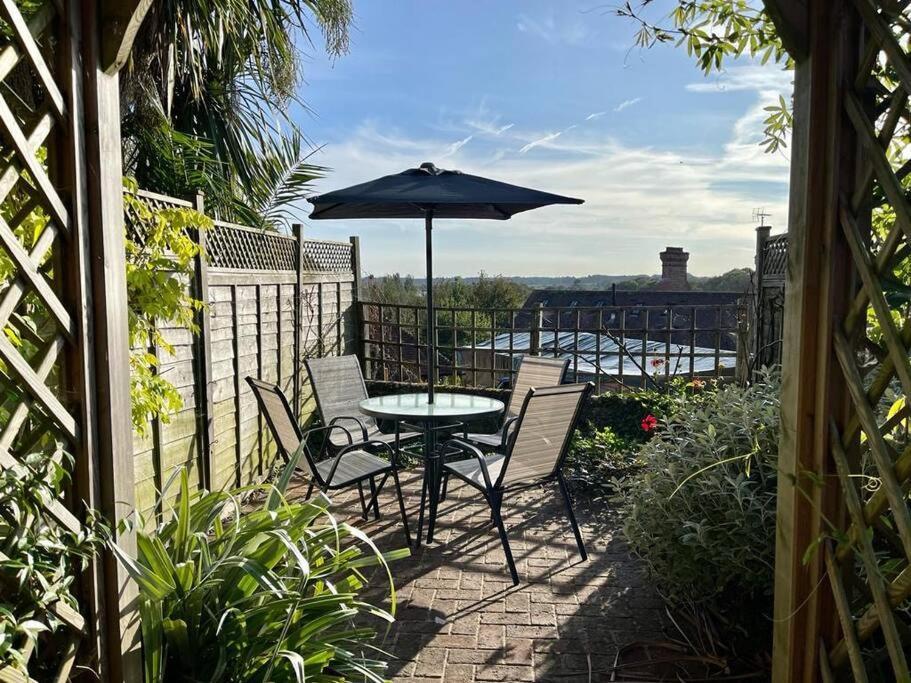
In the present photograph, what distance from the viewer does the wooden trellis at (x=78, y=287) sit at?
1.30m

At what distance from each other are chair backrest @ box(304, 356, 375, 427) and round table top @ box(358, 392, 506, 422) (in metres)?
0.43

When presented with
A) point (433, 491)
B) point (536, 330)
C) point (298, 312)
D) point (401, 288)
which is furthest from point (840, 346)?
point (401, 288)

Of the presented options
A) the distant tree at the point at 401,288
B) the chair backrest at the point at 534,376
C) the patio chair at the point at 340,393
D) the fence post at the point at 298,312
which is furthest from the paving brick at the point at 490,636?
the distant tree at the point at 401,288

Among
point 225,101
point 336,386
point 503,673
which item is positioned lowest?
point 503,673

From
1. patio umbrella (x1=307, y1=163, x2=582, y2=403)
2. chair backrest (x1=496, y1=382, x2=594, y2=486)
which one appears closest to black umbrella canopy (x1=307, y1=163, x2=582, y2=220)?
patio umbrella (x1=307, y1=163, x2=582, y2=403)

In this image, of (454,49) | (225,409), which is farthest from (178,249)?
(454,49)

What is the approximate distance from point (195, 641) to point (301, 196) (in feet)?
16.8

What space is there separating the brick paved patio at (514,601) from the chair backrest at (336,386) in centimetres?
78

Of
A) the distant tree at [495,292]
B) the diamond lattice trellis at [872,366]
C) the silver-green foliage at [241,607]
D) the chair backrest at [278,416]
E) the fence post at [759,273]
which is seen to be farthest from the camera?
the distant tree at [495,292]

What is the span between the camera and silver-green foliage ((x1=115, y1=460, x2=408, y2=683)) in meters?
1.55

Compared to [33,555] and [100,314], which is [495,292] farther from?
[33,555]

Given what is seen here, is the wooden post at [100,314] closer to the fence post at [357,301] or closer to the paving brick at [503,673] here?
the paving brick at [503,673]

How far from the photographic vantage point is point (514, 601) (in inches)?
108

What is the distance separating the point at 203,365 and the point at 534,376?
87.9 inches
